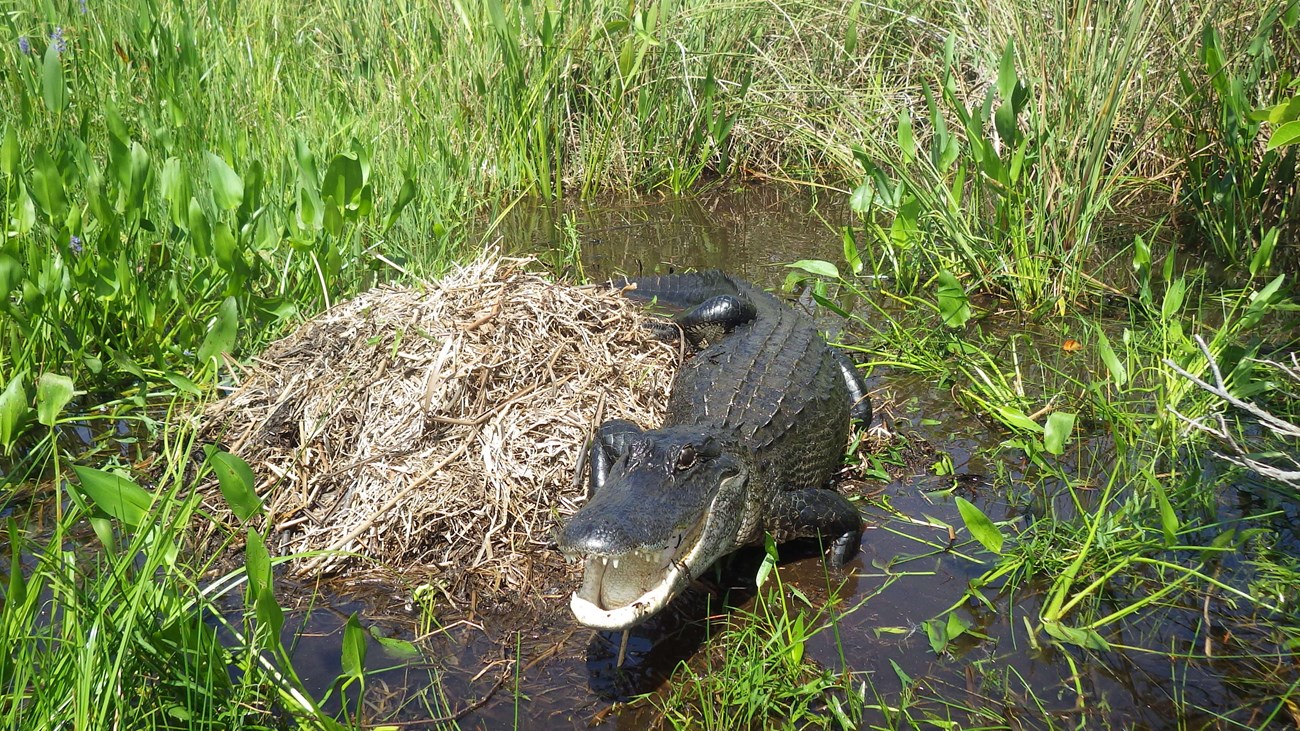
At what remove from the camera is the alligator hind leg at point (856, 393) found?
3961mm

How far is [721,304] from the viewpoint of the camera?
435cm

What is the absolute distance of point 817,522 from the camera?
311cm

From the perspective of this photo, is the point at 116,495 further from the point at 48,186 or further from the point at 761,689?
the point at 48,186

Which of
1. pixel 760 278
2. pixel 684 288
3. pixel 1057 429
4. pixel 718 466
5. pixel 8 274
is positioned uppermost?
pixel 8 274

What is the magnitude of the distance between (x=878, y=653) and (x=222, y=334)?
2456mm

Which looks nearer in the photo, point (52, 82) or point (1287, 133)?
point (1287, 133)

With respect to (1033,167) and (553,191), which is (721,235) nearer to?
(553,191)

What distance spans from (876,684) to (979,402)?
58.3 inches

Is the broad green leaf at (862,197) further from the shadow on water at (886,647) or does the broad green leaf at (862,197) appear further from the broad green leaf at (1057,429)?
the broad green leaf at (1057,429)

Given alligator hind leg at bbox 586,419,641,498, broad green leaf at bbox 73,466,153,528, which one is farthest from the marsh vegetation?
alligator hind leg at bbox 586,419,641,498

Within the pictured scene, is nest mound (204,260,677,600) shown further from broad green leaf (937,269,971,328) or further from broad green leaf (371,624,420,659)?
broad green leaf (937,269,971,328)

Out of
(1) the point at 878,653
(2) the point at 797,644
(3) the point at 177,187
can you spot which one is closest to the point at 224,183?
(3) the point at 177,187

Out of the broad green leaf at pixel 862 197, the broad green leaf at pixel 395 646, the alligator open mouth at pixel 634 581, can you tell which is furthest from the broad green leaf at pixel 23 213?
the broad green leaf at pixel 862 197

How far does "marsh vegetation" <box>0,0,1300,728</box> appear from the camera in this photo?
2.41 m
